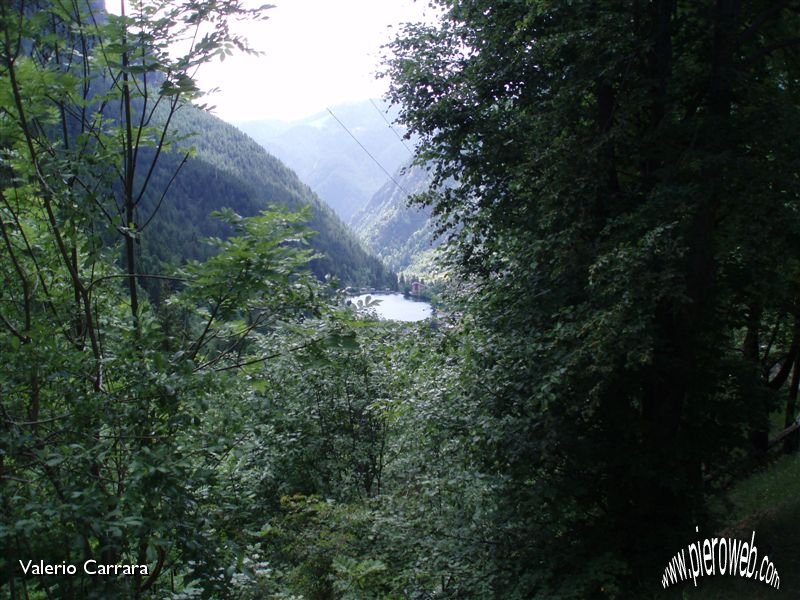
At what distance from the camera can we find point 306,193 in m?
159

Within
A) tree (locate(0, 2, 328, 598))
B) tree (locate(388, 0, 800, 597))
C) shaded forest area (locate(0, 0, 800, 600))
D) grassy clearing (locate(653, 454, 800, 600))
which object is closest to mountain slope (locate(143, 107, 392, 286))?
shaded forest area (locate(0, 0, 800, 600))

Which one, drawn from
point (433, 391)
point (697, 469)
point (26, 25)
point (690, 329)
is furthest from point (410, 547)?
point (26, 25)

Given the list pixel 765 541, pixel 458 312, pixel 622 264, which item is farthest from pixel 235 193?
pixel 765 541

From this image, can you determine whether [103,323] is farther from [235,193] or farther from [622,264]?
[235,193]

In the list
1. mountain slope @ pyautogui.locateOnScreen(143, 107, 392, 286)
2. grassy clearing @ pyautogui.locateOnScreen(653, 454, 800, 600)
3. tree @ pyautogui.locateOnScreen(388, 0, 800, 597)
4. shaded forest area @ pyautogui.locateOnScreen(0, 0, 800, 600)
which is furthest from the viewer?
mountain slope @ pyautogui.locateOnScreen(143, 107, 392, 286)

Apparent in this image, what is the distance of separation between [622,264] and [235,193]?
141550 mm

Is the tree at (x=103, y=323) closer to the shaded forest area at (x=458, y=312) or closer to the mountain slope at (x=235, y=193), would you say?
the shaded forest area at (x=458, y=312)

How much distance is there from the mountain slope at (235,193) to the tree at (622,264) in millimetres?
102486

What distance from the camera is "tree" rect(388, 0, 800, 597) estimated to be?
255 inches

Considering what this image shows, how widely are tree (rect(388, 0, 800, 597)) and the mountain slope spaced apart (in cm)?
10249

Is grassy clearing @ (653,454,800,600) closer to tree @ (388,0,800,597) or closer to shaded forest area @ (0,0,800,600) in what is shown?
shaded forest area @ (0,0,800,600)

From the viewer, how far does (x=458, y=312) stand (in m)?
9.96

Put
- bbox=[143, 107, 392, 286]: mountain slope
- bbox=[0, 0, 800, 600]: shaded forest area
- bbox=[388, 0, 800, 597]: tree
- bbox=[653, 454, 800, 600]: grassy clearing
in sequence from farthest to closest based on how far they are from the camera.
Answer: bbox=[143, 107, 392, 286]: mountain slope → bbox=[388, 0, 800, 597]: tree → bbox=[653, 454, 800, 600]: grassy clearing → bbox=[0, 0, 800, 600]: shaded forest area

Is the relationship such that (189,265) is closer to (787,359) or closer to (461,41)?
(461,41)
